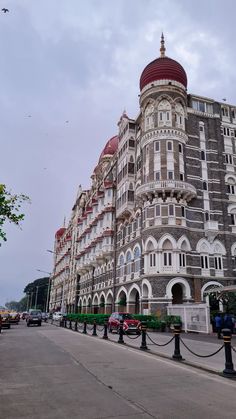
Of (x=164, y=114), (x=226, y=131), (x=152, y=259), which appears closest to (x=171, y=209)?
(x=152, y=259)

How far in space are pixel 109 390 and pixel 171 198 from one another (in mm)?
29049

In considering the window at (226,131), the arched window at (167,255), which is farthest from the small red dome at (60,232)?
the arched window at (167,255)

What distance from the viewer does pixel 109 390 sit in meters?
7.38

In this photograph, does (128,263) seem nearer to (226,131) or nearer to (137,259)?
(137,259)

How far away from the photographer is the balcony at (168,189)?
115 ft

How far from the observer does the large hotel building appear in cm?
3450

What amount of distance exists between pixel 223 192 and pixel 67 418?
119 ft

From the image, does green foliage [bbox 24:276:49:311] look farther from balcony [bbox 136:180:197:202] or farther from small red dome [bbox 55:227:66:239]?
balcony [bbox 136:180:197:202]

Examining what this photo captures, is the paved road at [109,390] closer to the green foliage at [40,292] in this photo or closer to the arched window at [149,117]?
the arched window at [149,117]

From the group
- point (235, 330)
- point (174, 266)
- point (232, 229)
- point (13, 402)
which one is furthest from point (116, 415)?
point (232, 229)

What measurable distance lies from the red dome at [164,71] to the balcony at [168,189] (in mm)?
11940

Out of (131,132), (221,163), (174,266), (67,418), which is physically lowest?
(67,418)

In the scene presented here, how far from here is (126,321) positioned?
24.9 metres

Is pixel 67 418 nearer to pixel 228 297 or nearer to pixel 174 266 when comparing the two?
pixel 228 297
